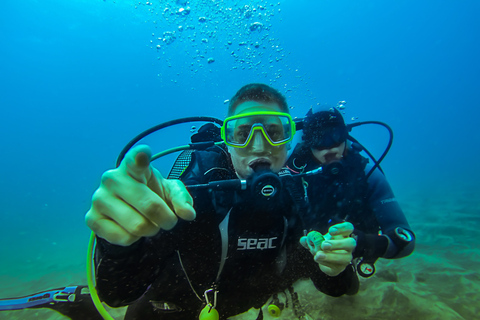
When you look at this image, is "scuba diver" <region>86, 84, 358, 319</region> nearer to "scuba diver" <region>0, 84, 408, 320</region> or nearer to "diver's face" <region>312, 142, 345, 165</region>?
"scuba diver" <region>0, 84, 408, 320</region>

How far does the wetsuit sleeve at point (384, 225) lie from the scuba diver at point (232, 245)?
14.6 inches

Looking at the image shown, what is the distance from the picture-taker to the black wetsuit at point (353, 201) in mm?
3049

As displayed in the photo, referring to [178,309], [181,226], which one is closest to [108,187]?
[181,226]

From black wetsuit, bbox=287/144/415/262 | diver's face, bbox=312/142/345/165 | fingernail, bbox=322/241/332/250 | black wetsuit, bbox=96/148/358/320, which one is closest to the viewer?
fingernail, bbox=322/241/332/250

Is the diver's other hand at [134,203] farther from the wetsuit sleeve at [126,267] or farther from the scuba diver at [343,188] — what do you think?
the scuba diver at [343,188]

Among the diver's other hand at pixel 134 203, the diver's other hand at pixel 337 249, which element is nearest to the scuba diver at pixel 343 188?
the diver's other hand at pixel 337 249

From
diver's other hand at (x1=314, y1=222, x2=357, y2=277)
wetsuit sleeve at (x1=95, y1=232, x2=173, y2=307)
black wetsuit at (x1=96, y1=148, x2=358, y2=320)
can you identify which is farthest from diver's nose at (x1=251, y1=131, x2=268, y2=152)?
wetsuit sleeve at (x1=95, y1=232, x2=173, y2=307)

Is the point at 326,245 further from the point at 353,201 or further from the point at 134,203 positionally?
the point at 353,201

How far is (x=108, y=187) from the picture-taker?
3.47 feet

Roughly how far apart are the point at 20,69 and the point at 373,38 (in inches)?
4182

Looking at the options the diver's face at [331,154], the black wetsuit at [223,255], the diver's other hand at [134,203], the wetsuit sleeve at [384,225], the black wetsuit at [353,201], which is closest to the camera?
the diver's other hand at [134,203]

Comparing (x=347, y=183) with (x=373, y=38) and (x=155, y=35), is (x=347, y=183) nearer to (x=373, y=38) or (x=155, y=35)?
(x=155, y=35)

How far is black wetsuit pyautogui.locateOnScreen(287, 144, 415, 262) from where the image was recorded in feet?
10.0

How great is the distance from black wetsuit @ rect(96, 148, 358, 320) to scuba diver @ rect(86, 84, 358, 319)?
0.01 m
